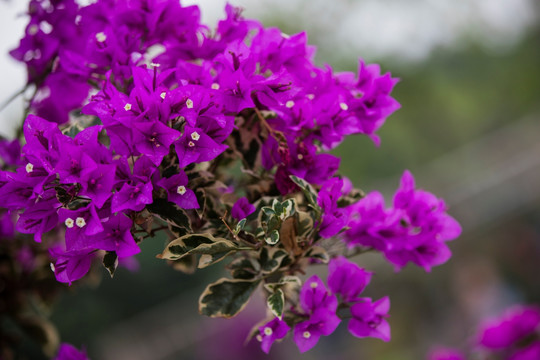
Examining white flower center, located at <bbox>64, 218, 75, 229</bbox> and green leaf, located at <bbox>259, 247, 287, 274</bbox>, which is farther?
green leaf, located at <bbox>259, 247, 287, 274</bbox>

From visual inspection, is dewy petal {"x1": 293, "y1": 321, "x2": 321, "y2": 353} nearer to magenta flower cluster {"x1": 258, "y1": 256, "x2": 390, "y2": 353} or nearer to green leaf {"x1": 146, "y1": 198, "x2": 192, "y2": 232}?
magenta flower cluster {"x1": 258, "y1": 256, "x2": 390, "y2": 353}

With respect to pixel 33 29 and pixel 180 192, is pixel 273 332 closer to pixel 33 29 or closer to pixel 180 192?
pixel 180 192

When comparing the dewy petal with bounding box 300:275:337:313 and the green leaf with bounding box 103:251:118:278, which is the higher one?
the green leaf with bounding box 103:251:118:278

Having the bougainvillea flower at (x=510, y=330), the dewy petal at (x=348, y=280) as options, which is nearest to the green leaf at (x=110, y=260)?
the dewy petal at (x=348, y=280)

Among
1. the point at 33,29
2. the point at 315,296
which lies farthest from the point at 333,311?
the point at 33,29

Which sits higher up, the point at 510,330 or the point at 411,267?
the point at 510,330

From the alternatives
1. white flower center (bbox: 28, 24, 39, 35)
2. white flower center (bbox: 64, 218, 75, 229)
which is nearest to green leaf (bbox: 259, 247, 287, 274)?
white flower center (bbox: 64, 218, 75, 229)
